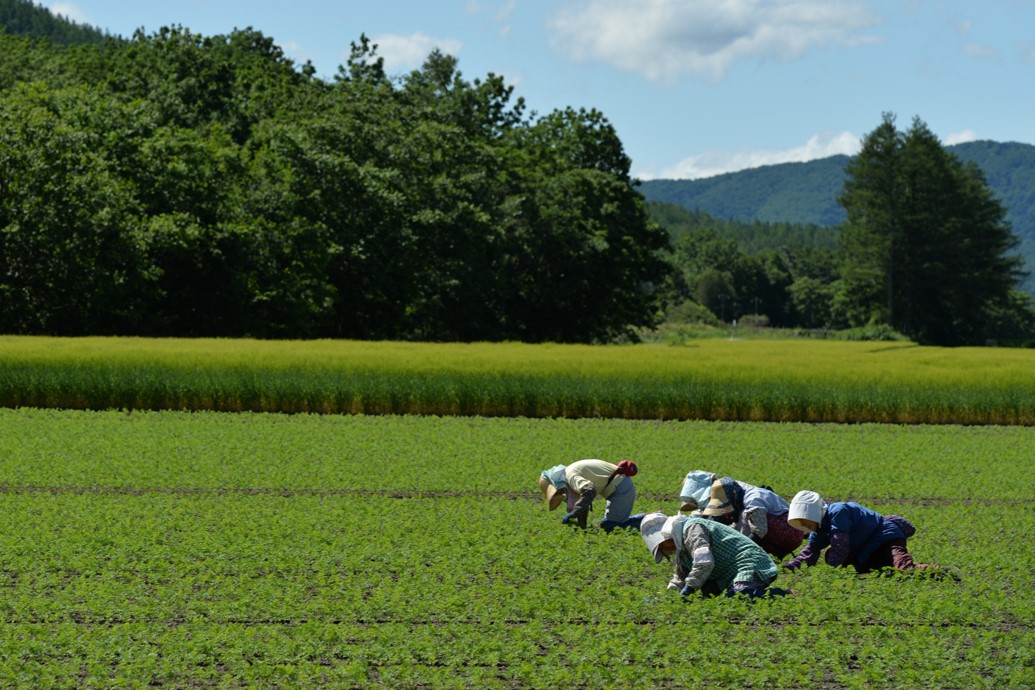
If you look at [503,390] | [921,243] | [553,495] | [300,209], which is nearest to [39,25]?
[921,243]

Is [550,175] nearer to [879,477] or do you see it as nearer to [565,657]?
[879,477]

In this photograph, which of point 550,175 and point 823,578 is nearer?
point 823,578

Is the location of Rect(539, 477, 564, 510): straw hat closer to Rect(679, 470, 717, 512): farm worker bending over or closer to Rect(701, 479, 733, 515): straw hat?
Rect(679, 470, 717, 512): farm worker bending over

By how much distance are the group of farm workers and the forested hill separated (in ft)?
507

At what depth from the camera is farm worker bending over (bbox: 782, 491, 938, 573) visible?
10002mm

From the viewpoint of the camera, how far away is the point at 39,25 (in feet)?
516

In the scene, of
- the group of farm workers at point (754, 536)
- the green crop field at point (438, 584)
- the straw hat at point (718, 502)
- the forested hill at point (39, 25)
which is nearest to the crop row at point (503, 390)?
the green crop field at point (438, 584)

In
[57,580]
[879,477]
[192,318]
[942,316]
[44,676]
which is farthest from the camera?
[942,316]

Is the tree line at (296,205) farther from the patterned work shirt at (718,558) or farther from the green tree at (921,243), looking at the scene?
the green tree at (921,243)

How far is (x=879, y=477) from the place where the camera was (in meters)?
16.6

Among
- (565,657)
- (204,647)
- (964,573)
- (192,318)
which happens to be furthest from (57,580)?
A: (192,318)

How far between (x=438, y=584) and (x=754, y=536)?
2.67m

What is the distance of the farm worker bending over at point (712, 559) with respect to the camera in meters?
9.05

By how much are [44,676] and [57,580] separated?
8.74 feet
